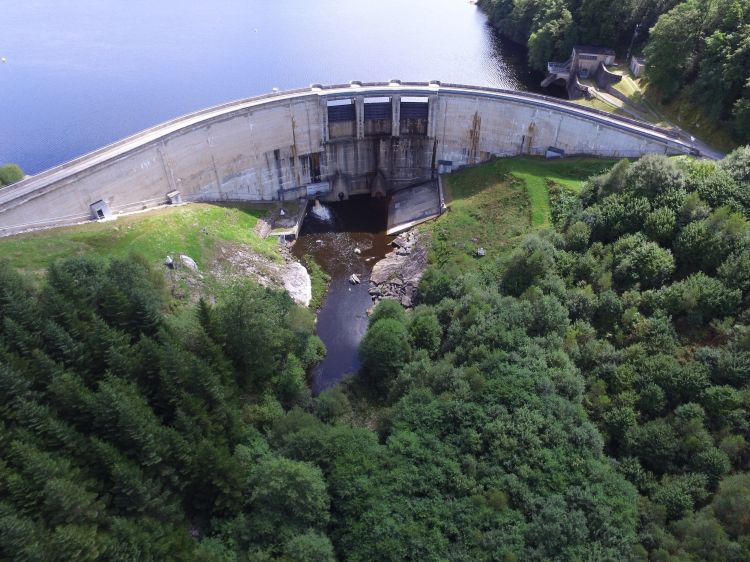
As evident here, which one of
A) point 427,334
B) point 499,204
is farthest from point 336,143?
point 427,334

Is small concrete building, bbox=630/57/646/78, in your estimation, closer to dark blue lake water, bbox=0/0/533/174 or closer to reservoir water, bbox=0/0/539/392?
reservoir water, bbox=0/0/539/392

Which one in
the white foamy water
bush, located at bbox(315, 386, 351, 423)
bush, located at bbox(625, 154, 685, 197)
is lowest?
the white foamy water

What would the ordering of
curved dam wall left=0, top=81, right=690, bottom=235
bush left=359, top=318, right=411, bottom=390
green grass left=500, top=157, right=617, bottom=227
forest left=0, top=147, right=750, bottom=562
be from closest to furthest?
forest left=0, top=147, right=750, bottom=562 < bush left=359, top=318, right=411, bottom=390 < curved dam wall left=0, top=81, right=690, bottom=235 < green grass left=500, top=157, right=617, bottom=227

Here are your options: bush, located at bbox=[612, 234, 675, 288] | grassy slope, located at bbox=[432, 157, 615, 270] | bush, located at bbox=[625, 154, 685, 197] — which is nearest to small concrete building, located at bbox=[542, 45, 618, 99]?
grassy slope, located at bbox=[432, 157, 615, 270]

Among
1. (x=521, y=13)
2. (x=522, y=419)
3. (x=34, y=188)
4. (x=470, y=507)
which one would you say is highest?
(x=521, y=13)

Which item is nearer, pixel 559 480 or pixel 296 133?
pixel 559 480

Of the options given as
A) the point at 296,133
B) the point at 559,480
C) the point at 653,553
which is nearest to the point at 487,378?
the point at 559,480

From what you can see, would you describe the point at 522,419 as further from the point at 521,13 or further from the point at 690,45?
the point at 521,13
